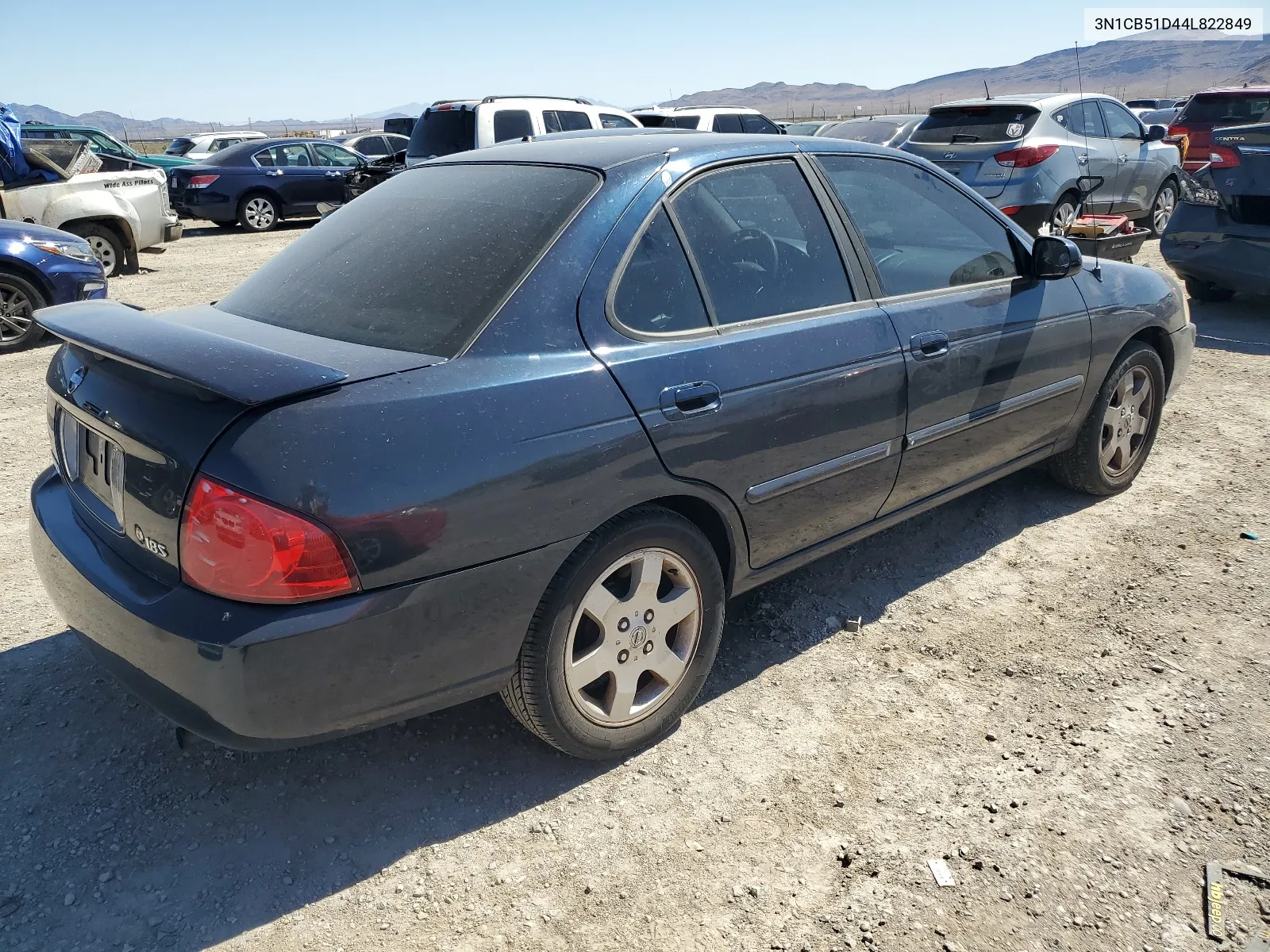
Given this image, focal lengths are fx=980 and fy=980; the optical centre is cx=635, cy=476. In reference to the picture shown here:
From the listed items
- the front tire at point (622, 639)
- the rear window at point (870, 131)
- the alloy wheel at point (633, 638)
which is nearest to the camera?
the front tire at point (622, 639)

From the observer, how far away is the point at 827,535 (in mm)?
3359

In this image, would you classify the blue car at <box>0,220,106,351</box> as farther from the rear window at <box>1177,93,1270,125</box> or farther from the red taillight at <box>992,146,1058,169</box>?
the rear window at <box>1177,93,1270,125</box>

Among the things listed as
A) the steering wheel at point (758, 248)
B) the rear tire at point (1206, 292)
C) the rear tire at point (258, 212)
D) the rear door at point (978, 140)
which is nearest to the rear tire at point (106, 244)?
the rear tire at point (258, 212)

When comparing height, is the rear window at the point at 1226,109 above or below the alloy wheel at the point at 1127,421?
above

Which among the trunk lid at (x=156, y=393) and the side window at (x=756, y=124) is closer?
the trunk lid at (x=156, y=393)

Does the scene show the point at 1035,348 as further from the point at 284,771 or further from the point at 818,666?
the point at 284,771

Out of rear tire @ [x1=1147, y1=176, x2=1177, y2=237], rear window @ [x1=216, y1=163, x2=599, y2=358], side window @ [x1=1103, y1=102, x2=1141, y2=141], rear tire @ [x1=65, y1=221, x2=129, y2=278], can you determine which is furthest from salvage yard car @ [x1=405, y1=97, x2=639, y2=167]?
rear window @ [x1=216, y1=163, x2=599, y2=358]

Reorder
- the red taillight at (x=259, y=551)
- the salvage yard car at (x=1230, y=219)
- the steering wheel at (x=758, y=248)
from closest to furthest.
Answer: the red taillight at (x=259, y=551), the steering wheel at (x=758, y=248), the salvage yard car at (x=1230, y=219)

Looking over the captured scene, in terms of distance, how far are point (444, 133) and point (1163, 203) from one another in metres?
8.92

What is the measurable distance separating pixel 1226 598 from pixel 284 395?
11.5 ft

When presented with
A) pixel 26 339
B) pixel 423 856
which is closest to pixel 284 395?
pixel 423 856

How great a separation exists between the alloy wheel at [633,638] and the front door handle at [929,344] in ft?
3.91

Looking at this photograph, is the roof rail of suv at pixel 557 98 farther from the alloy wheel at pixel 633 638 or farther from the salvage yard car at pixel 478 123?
the alloy wheel at pixel 633 638

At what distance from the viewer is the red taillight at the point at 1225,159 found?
7.47m
